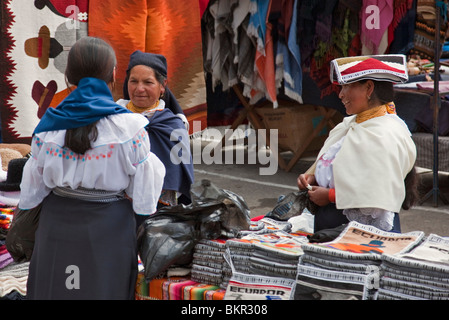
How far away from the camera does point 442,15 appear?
5738 millimetres

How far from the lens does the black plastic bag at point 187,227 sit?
2.50m

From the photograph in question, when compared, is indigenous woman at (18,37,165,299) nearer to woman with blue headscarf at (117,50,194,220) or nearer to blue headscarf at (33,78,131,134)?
blue headscarf at (33,78,131,134)

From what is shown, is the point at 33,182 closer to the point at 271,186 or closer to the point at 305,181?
the point at 305,181

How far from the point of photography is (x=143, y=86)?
334 centimetres

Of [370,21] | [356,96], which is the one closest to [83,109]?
[356,96]

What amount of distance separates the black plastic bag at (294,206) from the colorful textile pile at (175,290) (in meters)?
0.78

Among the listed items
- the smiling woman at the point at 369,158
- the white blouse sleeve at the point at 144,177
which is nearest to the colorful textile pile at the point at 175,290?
the white blouse sleeve at the point at 144,177

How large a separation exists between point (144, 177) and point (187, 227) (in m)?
0.32

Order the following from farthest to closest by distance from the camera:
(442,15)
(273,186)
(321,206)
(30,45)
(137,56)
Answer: (273,186), (442,15), (30,45), (137,56), (321,206)

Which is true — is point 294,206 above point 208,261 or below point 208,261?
above

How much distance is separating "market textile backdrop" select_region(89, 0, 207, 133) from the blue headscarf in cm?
303

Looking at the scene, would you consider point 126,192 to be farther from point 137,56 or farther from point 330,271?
point 137,56

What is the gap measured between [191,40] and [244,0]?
1044mm

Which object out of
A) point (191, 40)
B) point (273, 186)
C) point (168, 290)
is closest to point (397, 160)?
point (168, 290)
